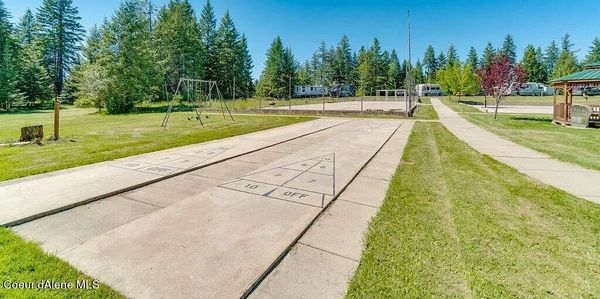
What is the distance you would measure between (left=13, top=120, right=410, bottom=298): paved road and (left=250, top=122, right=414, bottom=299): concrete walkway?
3cm

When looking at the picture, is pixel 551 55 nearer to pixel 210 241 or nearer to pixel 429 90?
pixel 429 90

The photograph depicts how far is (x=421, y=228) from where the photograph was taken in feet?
12.2

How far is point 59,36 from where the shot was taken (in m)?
46.2

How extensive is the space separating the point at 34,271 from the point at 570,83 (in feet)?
73.1

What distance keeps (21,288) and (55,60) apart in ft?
198

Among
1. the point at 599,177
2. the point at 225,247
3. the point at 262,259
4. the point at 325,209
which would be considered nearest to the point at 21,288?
the point at 225,247

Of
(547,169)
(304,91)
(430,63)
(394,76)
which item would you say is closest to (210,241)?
(547,169)

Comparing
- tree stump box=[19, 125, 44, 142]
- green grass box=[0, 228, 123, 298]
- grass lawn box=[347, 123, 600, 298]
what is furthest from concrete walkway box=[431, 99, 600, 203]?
tree stump box=[19, 125, 44, 142]

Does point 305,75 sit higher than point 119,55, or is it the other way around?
point 305,75

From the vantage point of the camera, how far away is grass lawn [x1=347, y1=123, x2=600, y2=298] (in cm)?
257

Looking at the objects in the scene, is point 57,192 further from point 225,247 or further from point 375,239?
point 375,239

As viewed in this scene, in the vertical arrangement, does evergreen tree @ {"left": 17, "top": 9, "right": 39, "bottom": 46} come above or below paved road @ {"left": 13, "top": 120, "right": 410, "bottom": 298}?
above

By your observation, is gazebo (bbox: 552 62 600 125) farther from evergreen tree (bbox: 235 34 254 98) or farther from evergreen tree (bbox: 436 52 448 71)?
evergreen tree (bbox: 436 52 448 71)

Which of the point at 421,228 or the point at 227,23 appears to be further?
the point at 227,23
